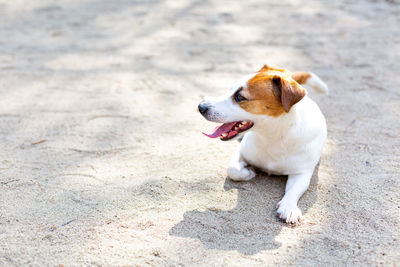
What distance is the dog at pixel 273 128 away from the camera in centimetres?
266

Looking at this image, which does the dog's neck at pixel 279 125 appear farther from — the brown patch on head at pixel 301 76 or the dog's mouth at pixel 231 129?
the brown patch on head at pixel 301 76

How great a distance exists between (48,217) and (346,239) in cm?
174

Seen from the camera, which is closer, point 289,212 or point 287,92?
point 287,92

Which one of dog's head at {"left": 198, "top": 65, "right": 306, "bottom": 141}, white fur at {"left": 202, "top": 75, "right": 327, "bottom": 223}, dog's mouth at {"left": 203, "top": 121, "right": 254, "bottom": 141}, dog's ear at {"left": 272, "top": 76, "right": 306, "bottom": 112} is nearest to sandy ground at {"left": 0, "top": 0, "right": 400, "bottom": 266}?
white fur at {"left": 202, "top": 75, "right": 327, "bottom": 223}

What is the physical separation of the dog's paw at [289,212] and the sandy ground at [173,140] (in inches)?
2.4

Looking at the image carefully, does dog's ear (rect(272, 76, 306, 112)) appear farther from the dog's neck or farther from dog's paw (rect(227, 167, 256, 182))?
dog's paw (rect(227, 167, 256, 182))

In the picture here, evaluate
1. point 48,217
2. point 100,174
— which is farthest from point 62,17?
point 48,217

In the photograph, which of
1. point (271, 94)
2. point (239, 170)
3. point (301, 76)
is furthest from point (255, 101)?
point (301, 76)

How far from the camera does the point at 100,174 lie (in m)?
3.15

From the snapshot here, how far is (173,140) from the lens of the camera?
3.57 metres

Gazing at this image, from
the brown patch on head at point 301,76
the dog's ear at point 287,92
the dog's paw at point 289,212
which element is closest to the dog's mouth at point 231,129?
the dog's ear at point 287,92

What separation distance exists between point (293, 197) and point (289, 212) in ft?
0.44

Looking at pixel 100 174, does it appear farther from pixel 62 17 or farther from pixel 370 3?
pixel 370 3

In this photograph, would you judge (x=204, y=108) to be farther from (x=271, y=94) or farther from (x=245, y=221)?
(x=245, y=221)
